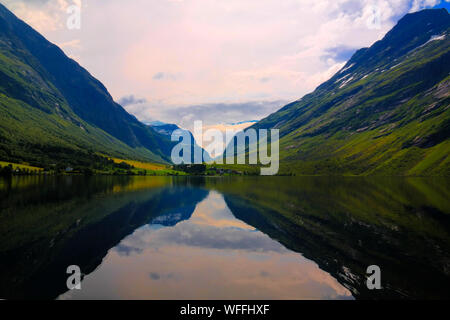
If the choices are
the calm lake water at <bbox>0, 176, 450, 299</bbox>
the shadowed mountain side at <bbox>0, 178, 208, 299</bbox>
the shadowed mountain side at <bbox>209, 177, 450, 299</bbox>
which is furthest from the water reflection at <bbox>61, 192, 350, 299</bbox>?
the shadowed mountain side at <bbox>209, 177, 450, 299</bbox>

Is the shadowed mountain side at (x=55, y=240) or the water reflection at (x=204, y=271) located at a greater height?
the shadowed mountain side at (x=55, y=240)

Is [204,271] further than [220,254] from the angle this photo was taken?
No

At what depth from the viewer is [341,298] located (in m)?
19.1

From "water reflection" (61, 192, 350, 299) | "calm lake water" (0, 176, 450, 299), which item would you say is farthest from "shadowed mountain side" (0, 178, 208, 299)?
"water reflection" (61, 192, 350, 299)

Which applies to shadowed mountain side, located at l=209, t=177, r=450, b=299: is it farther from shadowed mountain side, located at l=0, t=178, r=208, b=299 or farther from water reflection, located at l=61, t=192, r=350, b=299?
shadowed mountain side, located at l=0, t=178, r=208, b=299

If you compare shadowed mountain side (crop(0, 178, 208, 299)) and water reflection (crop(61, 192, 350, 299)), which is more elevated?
shadowed mountain side (crop(0, 178, 208, 299))

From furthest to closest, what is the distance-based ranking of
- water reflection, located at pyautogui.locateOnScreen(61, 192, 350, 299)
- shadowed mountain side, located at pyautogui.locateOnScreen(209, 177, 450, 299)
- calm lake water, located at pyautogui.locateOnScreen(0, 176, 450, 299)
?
shadowed mountain side, located at pyautogui.locateOnScreen(209, 177, 450, 299), calm lake water, located at pyautogui.locateOnScreen(0, 176, 450, 299), water reflection, located at pyautogui.locateOnScreen(61, 192, 350, 299)

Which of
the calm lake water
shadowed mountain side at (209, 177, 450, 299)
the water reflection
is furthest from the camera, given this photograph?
shadowed mountain side at (209, 177, 450, 299)

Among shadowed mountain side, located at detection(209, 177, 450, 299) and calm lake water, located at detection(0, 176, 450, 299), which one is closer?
calm lake water, located at detection(0, 176, 450, 299)

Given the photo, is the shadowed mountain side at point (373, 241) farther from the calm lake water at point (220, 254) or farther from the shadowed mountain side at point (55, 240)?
the shadowed mountain side at point (55, 240)

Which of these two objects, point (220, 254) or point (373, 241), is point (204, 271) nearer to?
point (220, 254)

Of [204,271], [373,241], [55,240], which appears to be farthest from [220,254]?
[373,241]

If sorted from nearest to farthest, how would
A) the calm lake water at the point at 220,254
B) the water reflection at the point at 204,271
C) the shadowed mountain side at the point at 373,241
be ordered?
the water reflection at the point at 204,271, the calm lake water at the point at 220,254, the shadowed mountain side at the point at 373,241

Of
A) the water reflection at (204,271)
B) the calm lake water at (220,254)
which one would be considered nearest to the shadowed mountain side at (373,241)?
the calm lake water at (220,254)
